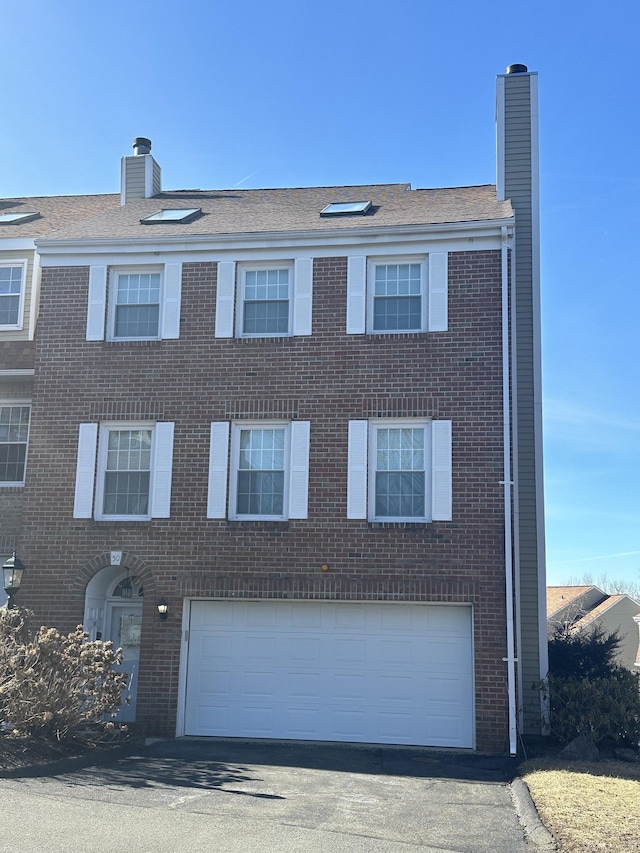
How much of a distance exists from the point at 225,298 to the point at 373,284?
2.45 meters

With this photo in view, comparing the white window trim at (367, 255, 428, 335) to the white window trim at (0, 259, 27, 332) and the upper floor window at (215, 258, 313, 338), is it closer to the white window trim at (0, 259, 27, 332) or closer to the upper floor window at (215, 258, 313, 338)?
the upper floor window at (215, 258, 313, 338)

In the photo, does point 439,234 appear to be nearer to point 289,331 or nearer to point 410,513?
point 289,331

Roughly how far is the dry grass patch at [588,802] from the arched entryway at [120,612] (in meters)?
6.79

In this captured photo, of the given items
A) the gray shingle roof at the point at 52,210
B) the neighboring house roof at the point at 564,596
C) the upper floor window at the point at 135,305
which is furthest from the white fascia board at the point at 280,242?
the neighboring house roof at the point at 564,596

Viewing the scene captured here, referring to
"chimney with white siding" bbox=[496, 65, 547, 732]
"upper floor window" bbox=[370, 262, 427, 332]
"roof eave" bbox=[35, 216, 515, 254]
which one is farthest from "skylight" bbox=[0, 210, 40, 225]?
"chimney with white siding" bbox=[496, 65, 547, 732]

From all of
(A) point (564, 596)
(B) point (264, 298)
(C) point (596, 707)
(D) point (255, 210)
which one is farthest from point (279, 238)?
(A) point (564, 596)

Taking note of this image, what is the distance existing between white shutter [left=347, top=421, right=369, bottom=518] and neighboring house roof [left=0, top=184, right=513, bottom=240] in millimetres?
3329

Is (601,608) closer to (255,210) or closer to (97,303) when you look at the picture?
(255,210)

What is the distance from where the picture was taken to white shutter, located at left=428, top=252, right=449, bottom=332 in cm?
1448

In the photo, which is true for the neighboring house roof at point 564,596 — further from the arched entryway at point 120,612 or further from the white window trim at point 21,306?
the white window trim at point 21,306

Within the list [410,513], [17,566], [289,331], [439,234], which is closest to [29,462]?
[17,566]

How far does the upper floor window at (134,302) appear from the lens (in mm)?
15289

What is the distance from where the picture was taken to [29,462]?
15.2 meters

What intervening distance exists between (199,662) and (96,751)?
282 centimetres
